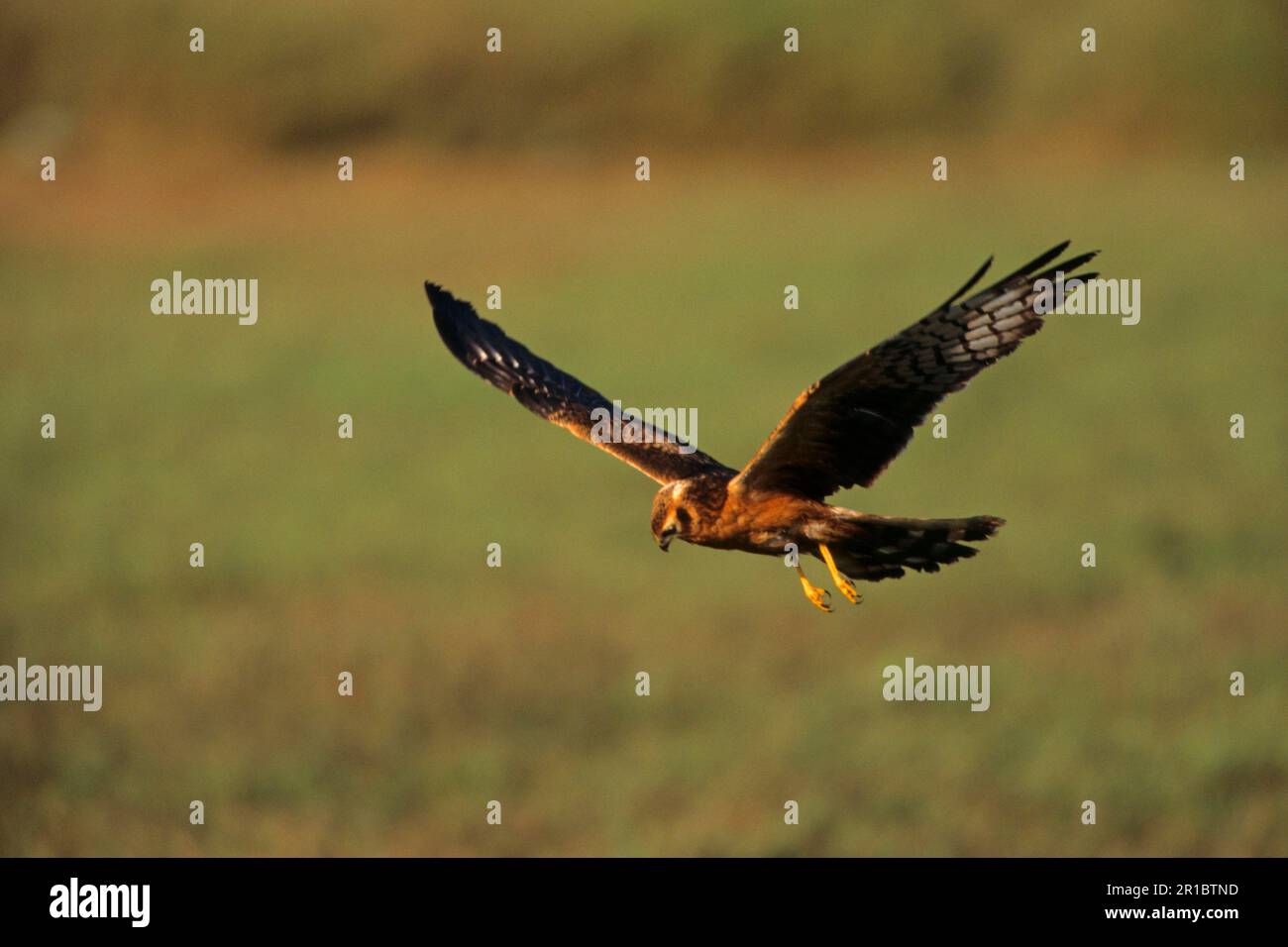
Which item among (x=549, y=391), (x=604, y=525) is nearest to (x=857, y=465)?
(x=549, y=391)

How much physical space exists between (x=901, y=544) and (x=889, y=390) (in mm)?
771

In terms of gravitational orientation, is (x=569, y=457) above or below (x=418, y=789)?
above

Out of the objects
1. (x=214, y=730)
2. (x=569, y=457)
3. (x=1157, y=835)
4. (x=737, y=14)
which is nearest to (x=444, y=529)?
(x=569, y=457)

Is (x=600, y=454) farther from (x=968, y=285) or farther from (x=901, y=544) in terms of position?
(x=968, y=285)

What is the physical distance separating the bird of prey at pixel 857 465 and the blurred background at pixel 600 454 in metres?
11.5

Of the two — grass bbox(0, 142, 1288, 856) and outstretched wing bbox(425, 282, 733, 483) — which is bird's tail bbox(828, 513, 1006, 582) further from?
grass bbox(0, 142, 1288, 856)

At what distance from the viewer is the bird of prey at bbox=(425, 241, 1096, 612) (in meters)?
7.41

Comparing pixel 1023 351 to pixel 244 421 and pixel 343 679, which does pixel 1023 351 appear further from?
pixel 343 679

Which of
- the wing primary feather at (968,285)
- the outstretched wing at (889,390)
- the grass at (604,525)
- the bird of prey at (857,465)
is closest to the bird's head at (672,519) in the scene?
the bird of prey at (857,465)

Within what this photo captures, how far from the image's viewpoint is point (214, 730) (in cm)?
2722

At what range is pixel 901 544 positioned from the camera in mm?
7492
